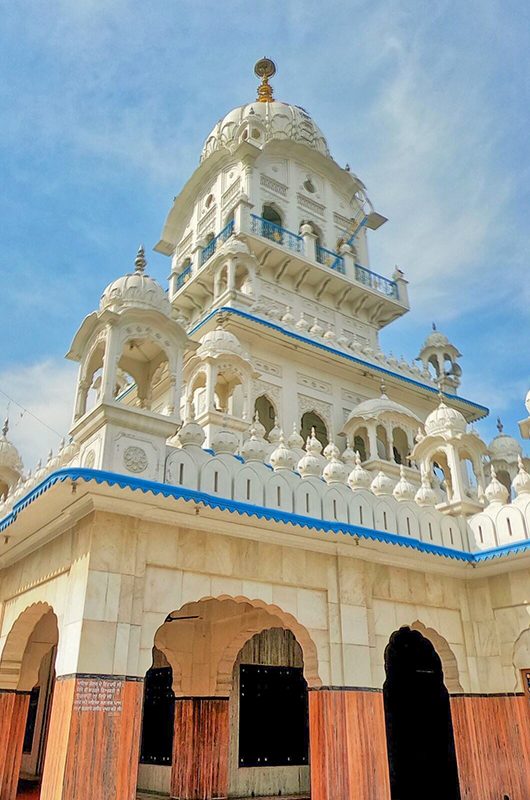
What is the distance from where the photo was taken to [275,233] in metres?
19.0

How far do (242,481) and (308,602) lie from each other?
1.82m

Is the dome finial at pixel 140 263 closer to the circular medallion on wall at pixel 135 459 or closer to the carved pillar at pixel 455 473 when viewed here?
the circular medallion on wall at pixel 135 459

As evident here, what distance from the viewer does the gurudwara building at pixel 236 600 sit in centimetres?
712

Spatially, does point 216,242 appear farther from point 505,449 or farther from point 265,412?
point 505,449

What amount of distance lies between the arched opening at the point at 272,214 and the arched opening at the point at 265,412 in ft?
23.0

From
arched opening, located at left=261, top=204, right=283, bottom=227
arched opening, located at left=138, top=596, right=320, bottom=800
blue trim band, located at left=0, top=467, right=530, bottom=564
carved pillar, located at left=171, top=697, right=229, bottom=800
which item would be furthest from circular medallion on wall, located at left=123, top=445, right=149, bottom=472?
arched opening, located at left=261, top=204, right=283, bottom=227

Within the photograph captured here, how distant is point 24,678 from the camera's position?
1030 centimetres

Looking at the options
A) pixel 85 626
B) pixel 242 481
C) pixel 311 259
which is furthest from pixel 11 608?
pixel 311 259

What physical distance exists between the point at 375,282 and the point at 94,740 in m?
16.8

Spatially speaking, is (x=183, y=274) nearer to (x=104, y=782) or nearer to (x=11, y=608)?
(x=11, y=608)

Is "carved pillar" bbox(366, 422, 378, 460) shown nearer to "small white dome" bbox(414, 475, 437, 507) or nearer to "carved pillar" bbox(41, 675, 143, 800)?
"small white dome" bbox(414, 475, 437, 507)

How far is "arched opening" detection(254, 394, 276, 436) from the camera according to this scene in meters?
16.0

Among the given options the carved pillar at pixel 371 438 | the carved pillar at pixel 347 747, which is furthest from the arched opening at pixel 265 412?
the carved pillar at pixel 347 747

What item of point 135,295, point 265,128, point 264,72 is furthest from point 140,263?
point 264,72
